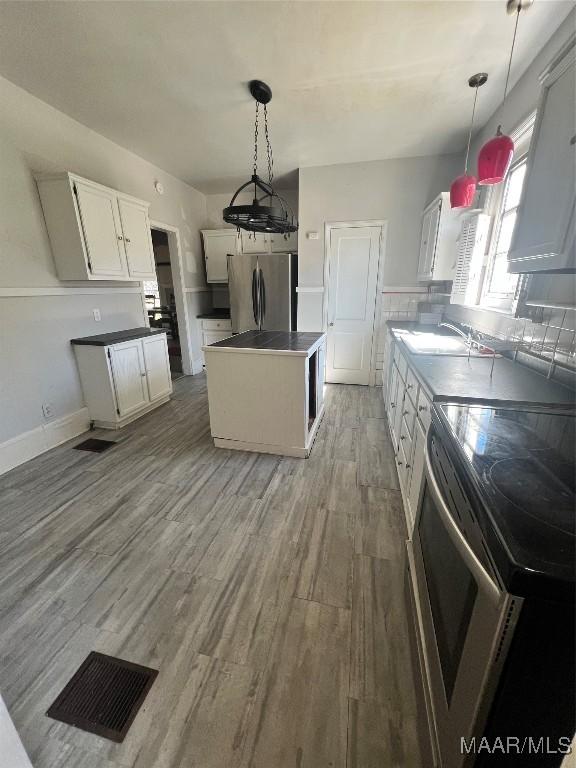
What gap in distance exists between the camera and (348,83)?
90.9 inches

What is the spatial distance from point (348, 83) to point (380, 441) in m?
2.88

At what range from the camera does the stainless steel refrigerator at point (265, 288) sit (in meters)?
4.41

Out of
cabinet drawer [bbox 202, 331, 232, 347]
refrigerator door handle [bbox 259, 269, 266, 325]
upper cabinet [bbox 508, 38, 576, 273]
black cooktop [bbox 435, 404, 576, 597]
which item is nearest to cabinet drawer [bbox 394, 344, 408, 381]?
upper cabinet [bbox 508, 38, 576, 273]

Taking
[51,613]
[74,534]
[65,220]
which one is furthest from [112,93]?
[51,613]

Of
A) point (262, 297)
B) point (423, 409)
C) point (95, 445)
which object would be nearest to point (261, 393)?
point (423, 409)

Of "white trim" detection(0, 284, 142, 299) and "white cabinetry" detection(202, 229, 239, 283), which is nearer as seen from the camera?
"white trim" detection(0, 284, 142, 299)

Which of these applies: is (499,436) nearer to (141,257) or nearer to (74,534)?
(74,534)

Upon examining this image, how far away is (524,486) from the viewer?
0.77 metres

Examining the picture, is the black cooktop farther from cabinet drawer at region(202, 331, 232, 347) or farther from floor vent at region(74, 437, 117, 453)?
cabinet drawer at region(202, 331, 232, 347)

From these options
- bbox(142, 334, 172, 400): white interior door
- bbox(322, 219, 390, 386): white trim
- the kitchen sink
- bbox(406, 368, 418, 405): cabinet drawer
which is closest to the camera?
bbox(406, 368, 418, 405): cabinet drawer

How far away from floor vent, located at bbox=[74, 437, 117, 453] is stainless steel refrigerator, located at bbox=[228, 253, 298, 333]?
251 centimetres

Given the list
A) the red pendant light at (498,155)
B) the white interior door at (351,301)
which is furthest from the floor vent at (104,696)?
the white interior door at (351,301)

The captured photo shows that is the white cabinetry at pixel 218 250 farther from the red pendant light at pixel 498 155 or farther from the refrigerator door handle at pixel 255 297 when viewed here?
the red pendant light at pixel 498 155

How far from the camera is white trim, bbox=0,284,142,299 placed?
243 cm
